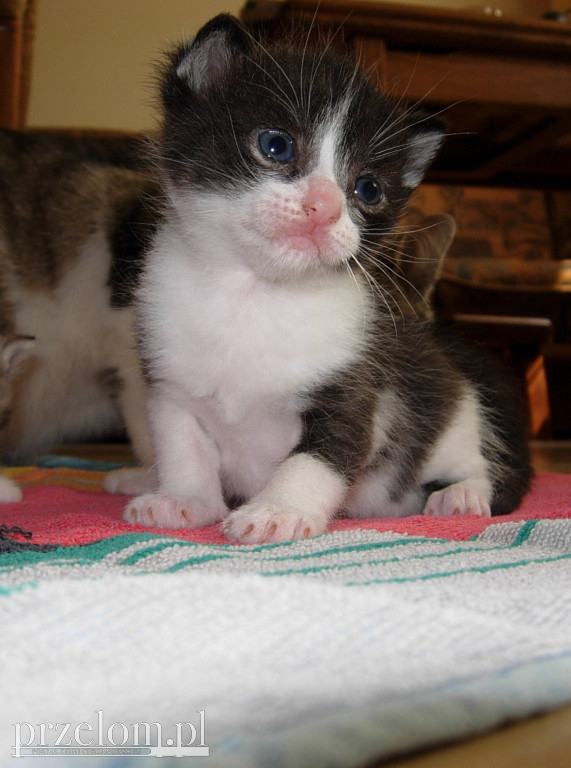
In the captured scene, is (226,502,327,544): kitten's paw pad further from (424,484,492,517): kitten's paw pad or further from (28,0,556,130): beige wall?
(28,0,556,130): beige wall

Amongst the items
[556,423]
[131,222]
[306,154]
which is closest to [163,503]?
[306,154]

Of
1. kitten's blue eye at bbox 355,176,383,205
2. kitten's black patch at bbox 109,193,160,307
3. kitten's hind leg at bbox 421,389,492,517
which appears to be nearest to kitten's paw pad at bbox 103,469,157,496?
kitten's black patch at bbox 109,193,160,307

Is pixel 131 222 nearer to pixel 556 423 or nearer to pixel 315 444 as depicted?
pixel 315 444

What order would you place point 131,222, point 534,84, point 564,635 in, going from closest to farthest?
point 564,635
point 131,222
point 534,84

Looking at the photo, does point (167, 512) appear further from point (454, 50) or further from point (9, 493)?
point (454, 50)

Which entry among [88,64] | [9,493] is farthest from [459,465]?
[88,64]

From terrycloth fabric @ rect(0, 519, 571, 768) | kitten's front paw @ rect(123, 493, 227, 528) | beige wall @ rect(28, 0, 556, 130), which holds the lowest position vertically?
terrycloth fabric @ rect(0, 519, 571, 768)
